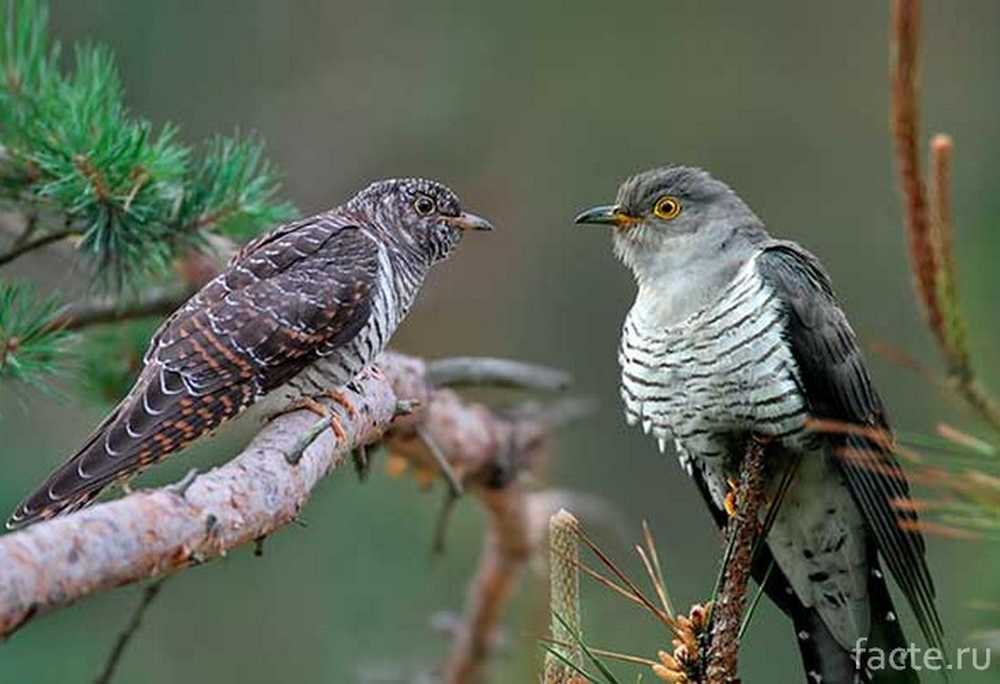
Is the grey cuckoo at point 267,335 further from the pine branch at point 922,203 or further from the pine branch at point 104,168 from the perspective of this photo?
the pine branch at point 922,203

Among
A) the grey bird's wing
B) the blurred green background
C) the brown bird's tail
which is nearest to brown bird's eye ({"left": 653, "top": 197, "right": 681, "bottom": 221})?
the grey bird's wing

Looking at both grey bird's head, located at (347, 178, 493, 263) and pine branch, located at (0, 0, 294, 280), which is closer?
pine branch, located at (0, 0, 294, 280)

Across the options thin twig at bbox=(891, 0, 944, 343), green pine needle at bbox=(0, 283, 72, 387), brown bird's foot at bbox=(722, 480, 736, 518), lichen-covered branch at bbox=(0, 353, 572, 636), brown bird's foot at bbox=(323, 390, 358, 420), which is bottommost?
lichen-covered branch at bbox=(0, 353, 572, 636)

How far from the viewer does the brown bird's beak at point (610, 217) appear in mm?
3037

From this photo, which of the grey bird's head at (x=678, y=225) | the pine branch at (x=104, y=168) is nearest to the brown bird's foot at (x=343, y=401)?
the pine branch at (x=104, y=168)

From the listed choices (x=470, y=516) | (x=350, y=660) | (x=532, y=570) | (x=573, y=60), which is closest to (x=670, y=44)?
(x=573, y=60)

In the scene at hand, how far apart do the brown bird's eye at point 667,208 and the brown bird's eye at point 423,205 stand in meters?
0.51

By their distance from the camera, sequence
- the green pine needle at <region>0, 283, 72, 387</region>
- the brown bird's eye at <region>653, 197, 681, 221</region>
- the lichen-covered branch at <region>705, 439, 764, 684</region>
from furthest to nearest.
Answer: the brown bird's eye at <region>653, 197, 681, 221</region> → the green pine needle at <region>0, 283, 72, 387</region> → the lichen-covered branch at <region>705, 439, 764, 684</region>

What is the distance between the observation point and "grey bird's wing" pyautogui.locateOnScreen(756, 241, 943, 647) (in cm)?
257

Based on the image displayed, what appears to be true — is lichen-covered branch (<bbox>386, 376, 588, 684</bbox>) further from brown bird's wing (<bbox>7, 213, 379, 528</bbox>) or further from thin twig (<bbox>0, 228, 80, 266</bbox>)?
thin twig (<bbox>0, 228, 80, 266</bbox>)

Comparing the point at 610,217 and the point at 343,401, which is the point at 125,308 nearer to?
the point at 343,401

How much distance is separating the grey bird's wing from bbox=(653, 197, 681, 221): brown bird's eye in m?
0.31

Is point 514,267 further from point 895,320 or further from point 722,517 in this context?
point 722,517

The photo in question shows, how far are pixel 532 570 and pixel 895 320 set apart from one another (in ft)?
11.7
